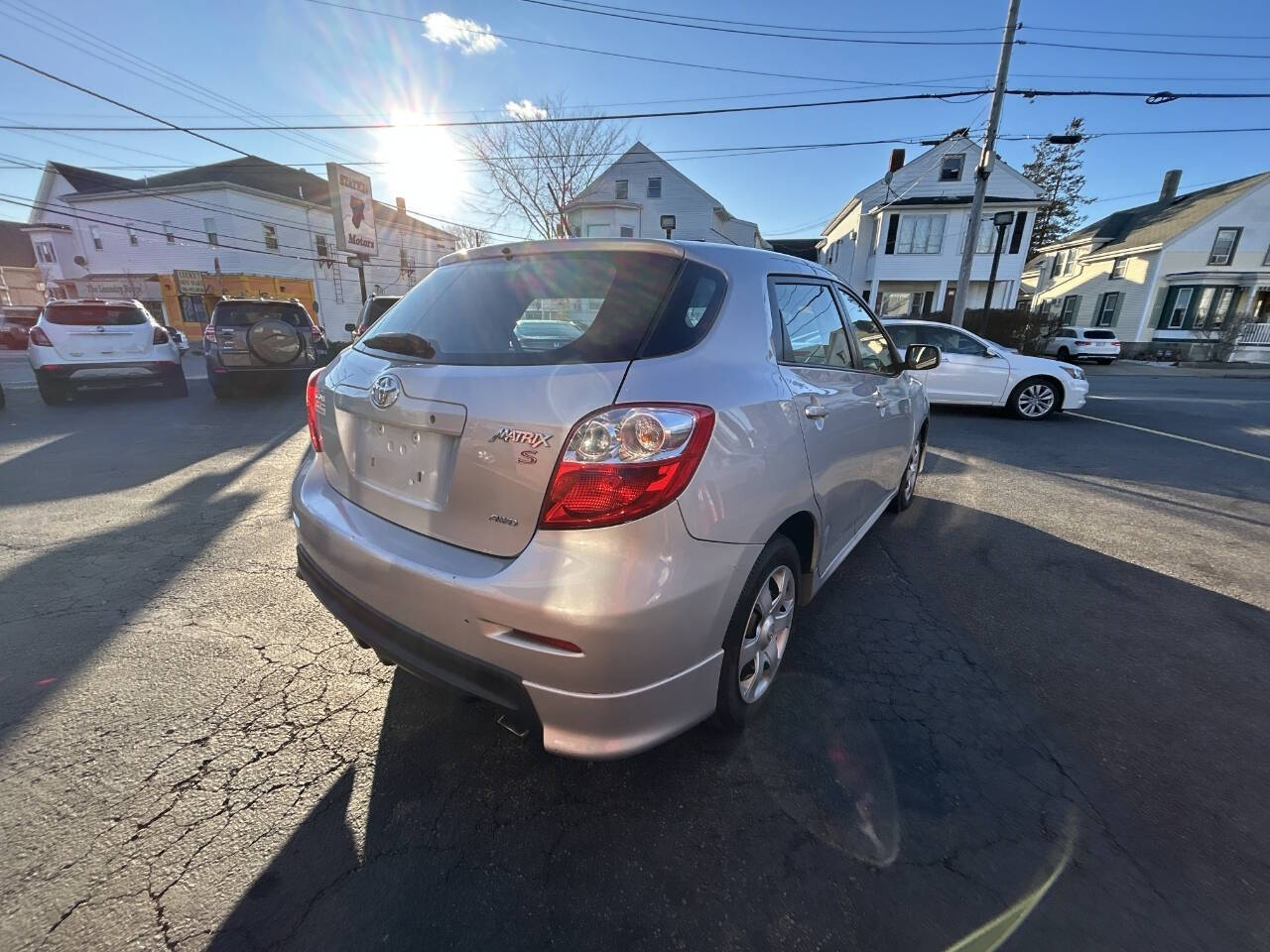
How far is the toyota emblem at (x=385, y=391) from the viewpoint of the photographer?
5.78 feet

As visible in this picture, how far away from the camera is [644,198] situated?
3136 centimetres

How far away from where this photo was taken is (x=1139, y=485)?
5445mm

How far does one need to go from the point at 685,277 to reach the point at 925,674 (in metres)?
2.06

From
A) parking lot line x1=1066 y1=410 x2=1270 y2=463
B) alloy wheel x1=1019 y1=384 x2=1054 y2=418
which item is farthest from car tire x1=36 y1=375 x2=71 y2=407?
parking lot line x1=1066 y1=410 x2=1270 y2=463

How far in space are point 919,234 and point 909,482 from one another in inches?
1056

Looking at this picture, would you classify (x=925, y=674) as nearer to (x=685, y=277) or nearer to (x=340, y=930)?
(x=685, y=277)

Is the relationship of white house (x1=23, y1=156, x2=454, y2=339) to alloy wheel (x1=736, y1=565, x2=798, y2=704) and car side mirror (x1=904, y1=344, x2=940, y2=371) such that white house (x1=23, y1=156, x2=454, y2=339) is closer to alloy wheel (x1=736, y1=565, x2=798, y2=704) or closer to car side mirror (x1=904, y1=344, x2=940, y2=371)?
car side mirror (x1=904, y1=344, x2=940, y2=371)

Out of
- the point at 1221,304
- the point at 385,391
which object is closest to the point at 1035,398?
the point at 385,391

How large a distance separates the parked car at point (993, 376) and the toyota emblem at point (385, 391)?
8.65 m

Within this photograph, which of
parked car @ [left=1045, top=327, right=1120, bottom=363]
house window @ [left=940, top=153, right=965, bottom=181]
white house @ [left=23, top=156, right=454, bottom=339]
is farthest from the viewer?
white house @ [left=23, top=156, right=454, bottom=339]

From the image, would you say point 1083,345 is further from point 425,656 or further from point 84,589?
point 84,589

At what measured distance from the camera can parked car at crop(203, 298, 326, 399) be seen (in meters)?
8.66

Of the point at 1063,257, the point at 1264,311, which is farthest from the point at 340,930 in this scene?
the point at 1063,257

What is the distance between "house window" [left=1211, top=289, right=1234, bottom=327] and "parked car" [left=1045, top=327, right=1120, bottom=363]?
890 centimetres
